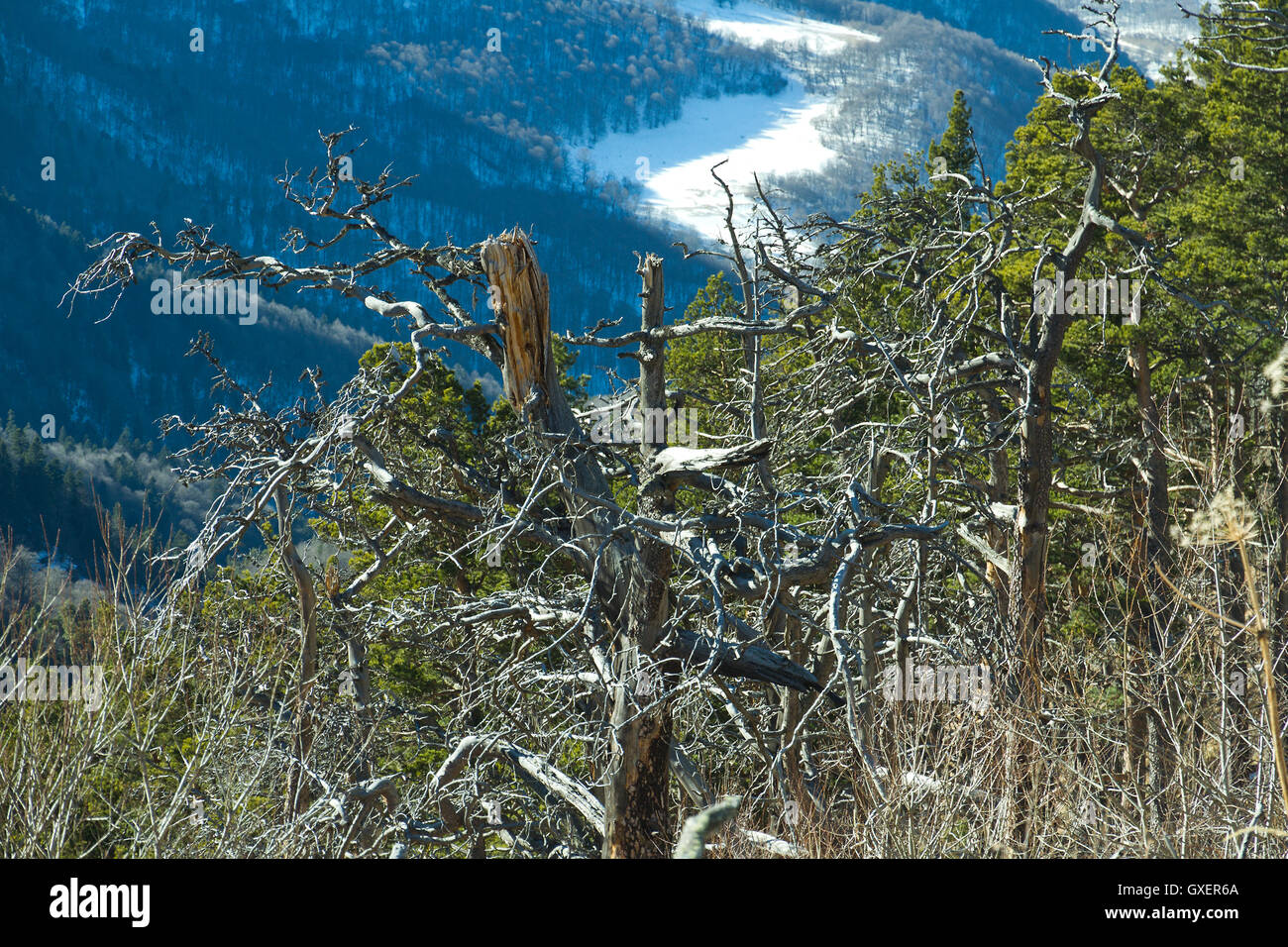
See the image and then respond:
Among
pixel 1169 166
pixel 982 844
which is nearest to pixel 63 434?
pixel 1169 166

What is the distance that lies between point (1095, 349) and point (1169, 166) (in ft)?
16.7

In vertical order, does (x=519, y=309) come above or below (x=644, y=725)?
above

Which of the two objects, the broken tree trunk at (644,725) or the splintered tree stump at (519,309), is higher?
the splintered tree stump at (519,309)

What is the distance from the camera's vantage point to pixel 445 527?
8070 mm

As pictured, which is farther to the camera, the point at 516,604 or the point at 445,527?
the point at 445,527

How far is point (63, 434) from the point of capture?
11712 cm

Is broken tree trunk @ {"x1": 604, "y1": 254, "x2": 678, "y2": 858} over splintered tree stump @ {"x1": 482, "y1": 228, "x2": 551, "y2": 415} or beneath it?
beneath

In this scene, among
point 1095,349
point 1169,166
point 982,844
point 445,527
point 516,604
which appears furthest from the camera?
point 1169,166

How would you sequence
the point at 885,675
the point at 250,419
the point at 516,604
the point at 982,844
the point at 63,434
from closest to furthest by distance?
1. the point at 982,844
2. the point at 516,604
3. the point at 250,419
4. the point at 885,675
5. the point at 63,434

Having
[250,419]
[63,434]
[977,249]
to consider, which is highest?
[977,249]

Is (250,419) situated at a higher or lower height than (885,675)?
higher

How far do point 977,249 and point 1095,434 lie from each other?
6944mm
